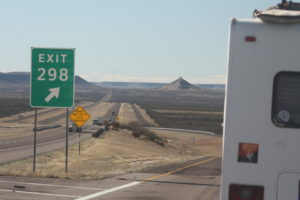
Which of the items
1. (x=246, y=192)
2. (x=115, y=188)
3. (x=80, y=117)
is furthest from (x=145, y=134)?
(x=246, y=192)

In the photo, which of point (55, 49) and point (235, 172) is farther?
point (55, 49)

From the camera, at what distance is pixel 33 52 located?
19.4 meters

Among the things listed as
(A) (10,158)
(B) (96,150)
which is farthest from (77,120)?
(B) (96,150)

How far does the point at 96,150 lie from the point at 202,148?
21.1 metres

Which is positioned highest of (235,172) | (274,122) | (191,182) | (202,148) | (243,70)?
(243,70)

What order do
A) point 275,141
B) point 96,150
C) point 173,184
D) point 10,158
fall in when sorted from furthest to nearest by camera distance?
point 96,150 < point 10,158 < point 173,184 < point 275,141

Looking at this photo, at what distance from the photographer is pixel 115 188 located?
597 inches

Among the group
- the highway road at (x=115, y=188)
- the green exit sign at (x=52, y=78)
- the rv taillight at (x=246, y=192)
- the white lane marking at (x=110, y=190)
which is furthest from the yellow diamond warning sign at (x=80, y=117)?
the rv taillight at (x=246, y=192)

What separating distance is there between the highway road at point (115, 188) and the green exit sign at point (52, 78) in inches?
130

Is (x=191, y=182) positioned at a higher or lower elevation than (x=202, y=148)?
higher

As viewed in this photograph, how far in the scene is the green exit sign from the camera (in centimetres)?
1948

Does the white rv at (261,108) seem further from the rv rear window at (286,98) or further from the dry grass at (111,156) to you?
the dry grass at (111,156)

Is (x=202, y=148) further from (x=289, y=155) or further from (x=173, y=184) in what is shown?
(x=289, y=155)

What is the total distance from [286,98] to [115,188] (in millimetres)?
9556
